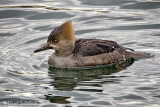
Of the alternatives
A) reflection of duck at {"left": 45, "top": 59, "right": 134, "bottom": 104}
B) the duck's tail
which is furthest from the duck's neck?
the duck's tail

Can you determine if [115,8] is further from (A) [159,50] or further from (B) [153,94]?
(B) [153,94]

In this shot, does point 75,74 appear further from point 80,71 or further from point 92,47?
point 92,47

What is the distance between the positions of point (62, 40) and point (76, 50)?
0.47 metres

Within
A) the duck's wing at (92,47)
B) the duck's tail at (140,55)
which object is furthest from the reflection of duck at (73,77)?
the duck's wing at (92,47)

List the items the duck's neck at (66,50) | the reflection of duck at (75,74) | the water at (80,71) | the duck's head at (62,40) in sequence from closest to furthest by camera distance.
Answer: the water at (80,71), the reflection of duck at (75,74), the duck's head at (62,40), the duck's neck at (66,50)

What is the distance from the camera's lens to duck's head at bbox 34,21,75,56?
39.0 feet

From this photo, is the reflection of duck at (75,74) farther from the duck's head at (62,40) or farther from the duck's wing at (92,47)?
the duck's head at (62,40)

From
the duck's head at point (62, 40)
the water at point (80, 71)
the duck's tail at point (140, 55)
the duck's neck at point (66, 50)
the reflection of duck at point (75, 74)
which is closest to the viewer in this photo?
the water at point (80, 71)

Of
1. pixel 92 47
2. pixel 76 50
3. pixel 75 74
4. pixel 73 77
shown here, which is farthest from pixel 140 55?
pixel 73 77

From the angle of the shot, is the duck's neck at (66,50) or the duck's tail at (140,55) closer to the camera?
the duck's neck at (66,50)

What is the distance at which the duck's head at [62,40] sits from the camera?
11.9 m

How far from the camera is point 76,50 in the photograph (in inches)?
477

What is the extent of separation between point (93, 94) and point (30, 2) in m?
7.91

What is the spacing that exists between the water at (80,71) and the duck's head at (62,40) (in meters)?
0.55
